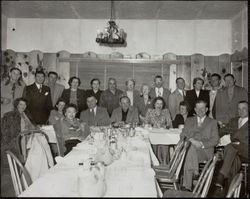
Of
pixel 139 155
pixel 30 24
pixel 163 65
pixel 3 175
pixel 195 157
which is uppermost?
pixel 30 24

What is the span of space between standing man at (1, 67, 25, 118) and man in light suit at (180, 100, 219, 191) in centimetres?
263

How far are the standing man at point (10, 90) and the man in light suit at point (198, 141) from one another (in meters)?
2.63

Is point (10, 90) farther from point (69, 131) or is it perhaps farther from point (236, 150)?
point (236, 150)

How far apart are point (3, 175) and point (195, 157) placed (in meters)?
2.47

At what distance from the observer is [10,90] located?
5070 millimetres

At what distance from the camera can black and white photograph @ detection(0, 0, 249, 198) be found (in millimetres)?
3408

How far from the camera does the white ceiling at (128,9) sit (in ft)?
17.7

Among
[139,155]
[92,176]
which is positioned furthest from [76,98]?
[92,176]

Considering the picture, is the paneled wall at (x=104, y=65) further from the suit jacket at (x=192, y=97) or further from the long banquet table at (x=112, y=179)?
the long banquet table at (x=112, y=179)

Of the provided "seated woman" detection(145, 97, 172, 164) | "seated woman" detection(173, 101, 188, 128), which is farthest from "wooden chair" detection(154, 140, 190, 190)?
"seated woman" detection(173, 101, 188, 128)

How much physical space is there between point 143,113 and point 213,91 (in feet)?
5.00

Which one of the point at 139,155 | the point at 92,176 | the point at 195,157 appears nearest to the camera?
the point at 92,176

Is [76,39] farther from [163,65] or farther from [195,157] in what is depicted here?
[195,157]

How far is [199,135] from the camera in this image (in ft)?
12.5
